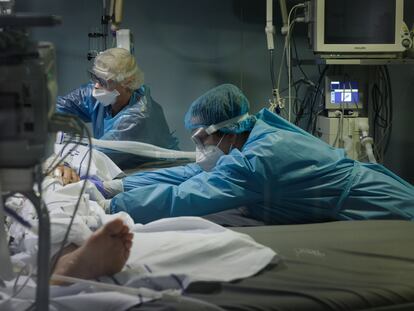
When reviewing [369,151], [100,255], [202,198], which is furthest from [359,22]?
[100,255]

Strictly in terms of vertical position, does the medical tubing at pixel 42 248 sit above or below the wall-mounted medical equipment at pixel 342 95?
below

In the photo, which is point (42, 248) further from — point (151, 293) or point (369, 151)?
point (369, 151)

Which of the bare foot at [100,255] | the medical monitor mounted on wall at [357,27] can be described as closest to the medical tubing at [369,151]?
the medical monitor mounted on wall at [357,27]

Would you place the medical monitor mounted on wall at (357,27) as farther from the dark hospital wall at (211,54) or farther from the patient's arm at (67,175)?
the patient's arm at (67,175)

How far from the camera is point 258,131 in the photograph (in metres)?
1.75

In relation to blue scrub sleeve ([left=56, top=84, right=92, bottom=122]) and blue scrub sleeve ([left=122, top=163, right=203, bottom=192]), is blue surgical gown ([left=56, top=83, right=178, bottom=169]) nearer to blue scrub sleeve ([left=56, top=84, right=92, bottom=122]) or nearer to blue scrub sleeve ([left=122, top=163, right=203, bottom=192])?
blue scrub sleeve ([left=56, top=84, right=92, bottom=122])

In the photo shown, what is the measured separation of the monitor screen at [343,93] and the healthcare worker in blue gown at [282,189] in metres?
1.36

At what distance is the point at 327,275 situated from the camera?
119 centimetres

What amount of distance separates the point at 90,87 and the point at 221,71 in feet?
2.91

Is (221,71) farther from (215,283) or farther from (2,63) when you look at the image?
(2,63)

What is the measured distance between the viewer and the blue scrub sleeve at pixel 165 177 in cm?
207

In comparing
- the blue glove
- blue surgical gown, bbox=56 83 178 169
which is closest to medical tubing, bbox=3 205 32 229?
the blue glove

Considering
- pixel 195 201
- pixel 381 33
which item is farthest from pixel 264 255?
pixel 381 33

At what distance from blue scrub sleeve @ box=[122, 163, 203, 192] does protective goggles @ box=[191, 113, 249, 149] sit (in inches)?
5.7
